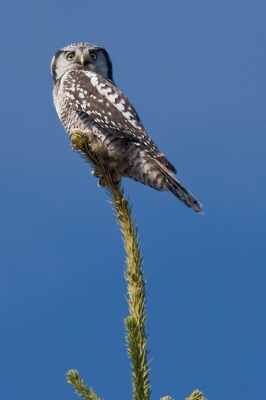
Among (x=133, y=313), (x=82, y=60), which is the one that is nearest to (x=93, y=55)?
(x=82, y=60)

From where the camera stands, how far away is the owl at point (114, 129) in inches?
178

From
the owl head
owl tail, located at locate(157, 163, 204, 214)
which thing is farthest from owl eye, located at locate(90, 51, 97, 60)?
owl tail, located at locate(157, 163, 204, 214)

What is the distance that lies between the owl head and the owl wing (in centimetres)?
58

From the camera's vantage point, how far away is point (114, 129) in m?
4.74

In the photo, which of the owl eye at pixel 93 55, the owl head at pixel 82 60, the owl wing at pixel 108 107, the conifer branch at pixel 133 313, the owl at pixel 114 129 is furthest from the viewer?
the owl eye at pixel 93 55

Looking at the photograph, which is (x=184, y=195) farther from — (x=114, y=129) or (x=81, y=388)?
(x=81, y=388)

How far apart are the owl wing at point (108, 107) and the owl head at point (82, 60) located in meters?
0.58

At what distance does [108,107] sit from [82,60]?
4.34ft

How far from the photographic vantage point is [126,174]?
488cm

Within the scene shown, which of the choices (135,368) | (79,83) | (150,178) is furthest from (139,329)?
(79,83)

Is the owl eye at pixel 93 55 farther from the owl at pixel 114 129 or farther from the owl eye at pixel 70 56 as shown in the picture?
the owl at pixel 114 129

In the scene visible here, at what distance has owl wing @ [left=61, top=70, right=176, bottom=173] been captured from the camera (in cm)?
469

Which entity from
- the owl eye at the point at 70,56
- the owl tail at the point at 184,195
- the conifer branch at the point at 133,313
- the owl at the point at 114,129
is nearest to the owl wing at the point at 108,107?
the owl at the point at 114,129

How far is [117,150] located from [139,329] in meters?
2.77
